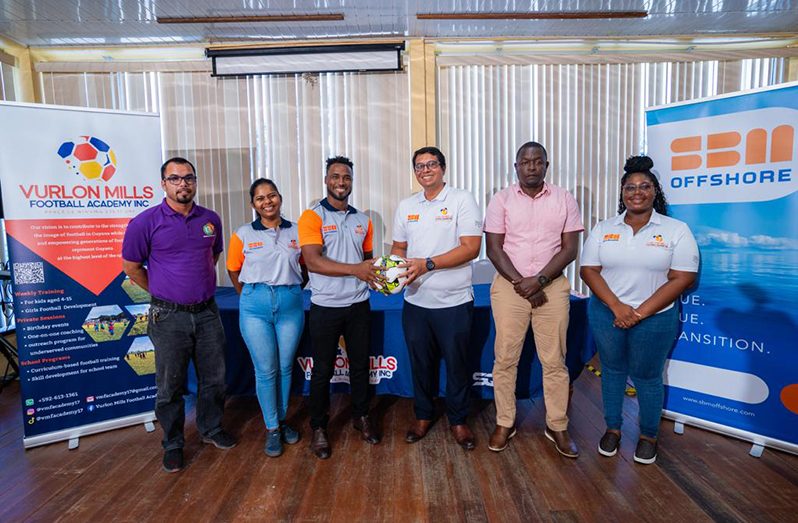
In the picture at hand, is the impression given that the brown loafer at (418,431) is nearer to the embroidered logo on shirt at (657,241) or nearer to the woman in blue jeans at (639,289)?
the woman in blue jeans at (639,289)

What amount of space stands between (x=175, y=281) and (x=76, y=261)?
2.80 feet

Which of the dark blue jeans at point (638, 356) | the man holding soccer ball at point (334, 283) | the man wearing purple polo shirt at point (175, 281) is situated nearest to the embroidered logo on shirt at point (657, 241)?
the dark blue jeans at point (638, 356)

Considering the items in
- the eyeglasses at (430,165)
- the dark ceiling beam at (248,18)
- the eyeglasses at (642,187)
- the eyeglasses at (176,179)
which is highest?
the dark ceiling beam at (248,18)

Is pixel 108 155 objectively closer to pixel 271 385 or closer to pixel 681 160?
pixel 271 385

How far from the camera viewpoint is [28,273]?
260 cm

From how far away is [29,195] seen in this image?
257 centimetres

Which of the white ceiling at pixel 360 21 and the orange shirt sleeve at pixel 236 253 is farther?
the white ceiling at pixel 360 21

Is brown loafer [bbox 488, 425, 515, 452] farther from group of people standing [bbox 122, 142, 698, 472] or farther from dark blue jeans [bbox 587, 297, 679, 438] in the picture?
dark blue jeans [bbox 587, 297, 679, 438]

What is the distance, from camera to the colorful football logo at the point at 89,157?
8.70 feet

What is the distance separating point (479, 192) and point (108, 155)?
3.51m

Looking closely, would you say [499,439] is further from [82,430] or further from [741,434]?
[82,430]

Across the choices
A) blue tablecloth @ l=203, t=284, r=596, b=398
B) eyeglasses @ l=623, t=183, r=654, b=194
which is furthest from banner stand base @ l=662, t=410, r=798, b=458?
eyeglasses @ l=623, t=183, r=654, b=194

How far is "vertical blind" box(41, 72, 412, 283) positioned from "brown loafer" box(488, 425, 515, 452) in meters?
2.82

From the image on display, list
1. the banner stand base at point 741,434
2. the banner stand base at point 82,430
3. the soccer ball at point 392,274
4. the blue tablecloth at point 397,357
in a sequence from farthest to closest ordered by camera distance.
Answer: the blue tablecloth at point 397,357 < the banner stand base at point 82,430 < the banner stand base at point 741,434 < the soccer ball at point 392,274
